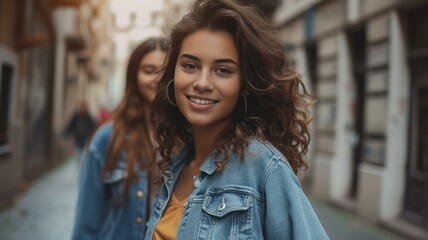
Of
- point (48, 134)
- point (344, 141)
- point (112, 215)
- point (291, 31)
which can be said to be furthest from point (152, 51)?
point (48, 134)

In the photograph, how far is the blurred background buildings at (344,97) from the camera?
793cm

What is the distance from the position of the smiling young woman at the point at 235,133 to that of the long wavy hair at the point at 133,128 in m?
0.91

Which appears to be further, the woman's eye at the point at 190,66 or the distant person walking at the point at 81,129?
the distant person walking at the point at 81,129

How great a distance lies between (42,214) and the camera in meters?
8.29

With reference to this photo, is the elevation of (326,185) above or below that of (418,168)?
below

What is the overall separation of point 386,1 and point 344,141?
2.83m

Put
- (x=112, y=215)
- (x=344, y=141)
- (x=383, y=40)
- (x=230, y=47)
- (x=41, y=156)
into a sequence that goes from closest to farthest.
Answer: (x=230, y=47) → (x=112, y=215) → (x=383, y=40) → (x=344, y=141) → (x=41, y=156)

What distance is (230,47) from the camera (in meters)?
1.66

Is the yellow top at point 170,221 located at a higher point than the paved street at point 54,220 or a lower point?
higher

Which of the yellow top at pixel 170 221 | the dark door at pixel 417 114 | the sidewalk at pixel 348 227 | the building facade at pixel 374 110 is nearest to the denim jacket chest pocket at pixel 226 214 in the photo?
the yellow top at pixel 170 221

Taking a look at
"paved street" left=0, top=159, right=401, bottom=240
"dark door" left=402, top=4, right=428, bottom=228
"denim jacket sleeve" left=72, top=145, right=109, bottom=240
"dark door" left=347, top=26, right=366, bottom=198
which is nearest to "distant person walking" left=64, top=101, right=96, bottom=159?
"paved street" left=0, top=159, right=401, bottom=240

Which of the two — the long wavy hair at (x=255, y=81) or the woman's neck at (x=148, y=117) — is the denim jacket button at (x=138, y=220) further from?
the long wavy hair at (x=255, y=81)

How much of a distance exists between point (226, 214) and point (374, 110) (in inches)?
299

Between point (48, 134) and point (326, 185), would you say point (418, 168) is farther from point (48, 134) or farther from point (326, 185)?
point (48, 134)
